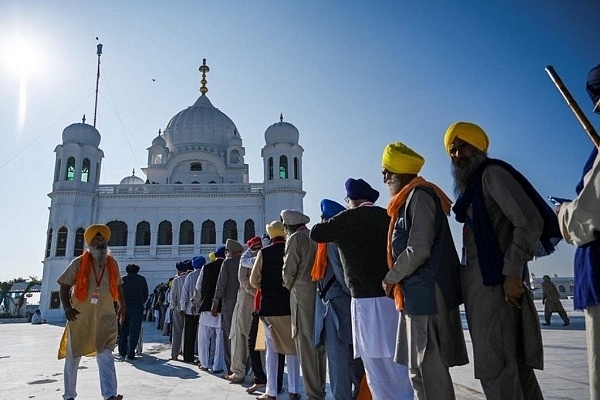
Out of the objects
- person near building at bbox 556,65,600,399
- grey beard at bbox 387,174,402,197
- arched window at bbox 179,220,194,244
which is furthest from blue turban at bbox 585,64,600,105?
arched window at bbox 179,220,194,244

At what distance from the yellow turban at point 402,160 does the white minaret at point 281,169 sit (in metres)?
25.0

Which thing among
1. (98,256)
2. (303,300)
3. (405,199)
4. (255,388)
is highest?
(405,199)

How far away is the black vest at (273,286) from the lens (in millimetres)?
4578

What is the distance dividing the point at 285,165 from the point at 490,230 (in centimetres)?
2806

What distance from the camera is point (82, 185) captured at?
1133 inches

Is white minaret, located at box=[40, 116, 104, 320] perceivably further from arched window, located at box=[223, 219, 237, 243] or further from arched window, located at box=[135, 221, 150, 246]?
arched window, located at box=[223, 219, 237, 243]

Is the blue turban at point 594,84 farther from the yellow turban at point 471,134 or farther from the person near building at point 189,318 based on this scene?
the person near building at point 189,318

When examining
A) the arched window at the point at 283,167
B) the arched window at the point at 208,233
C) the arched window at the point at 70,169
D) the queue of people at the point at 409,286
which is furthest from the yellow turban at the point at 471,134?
the arched window at the point at 70,169

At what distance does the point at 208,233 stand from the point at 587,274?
92.5 feet

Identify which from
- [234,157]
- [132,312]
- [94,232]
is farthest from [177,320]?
[234,157]

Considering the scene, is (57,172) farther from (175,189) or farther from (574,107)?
(574,107)

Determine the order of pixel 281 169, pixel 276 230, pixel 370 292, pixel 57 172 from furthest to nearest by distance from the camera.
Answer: pixel 281 169 → pixel 57 172 → pixel 276 230 → pixel 370 292

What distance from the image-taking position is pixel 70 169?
29.6 meters

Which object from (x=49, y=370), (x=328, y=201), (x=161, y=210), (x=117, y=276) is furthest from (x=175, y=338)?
(x=161, y=210)
